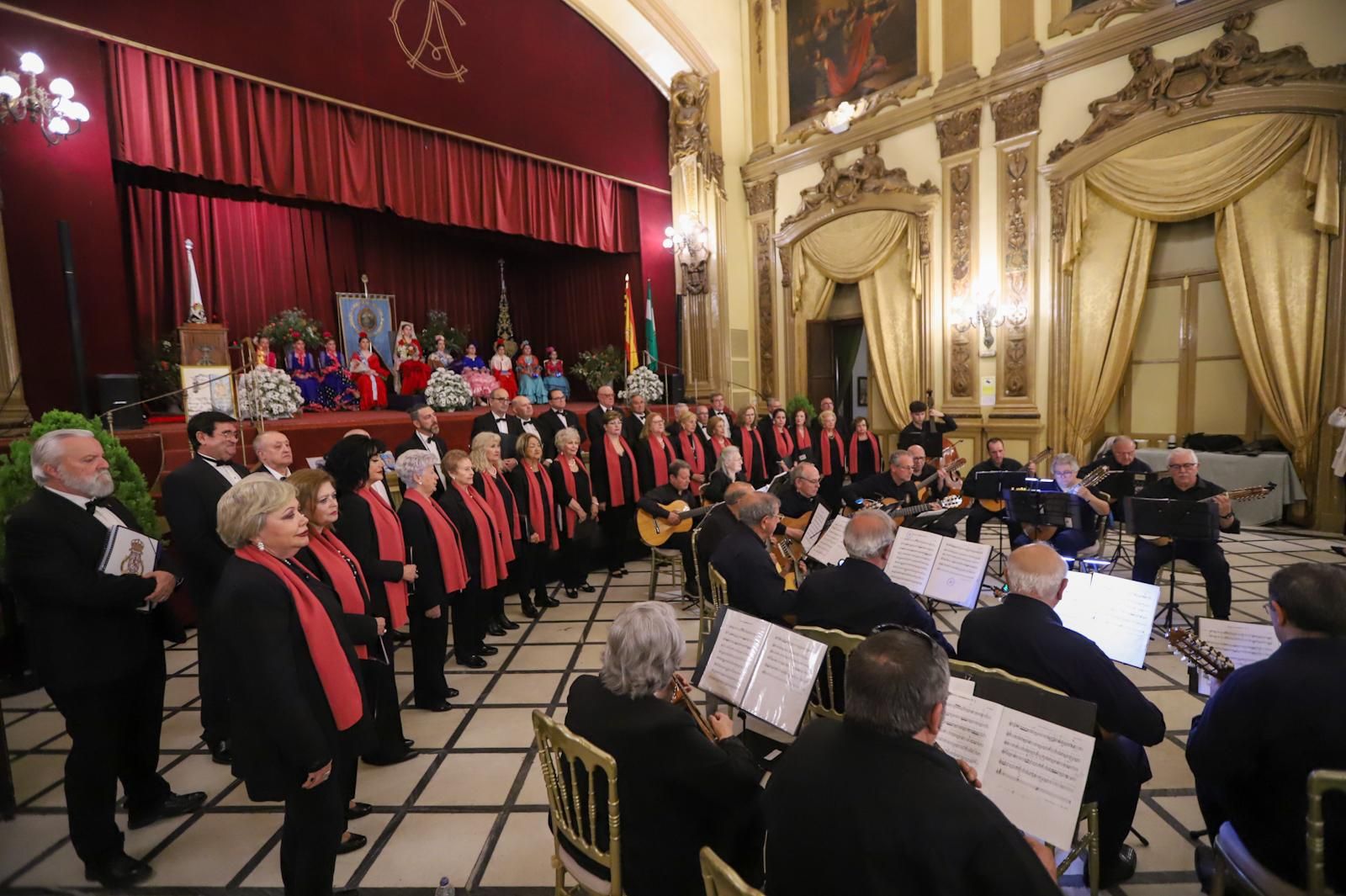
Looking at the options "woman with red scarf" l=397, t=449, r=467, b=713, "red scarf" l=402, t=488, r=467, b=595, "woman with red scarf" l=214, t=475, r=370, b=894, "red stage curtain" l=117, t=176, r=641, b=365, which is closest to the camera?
"woman with red scarf" l=214, t=475, r=370, b=894

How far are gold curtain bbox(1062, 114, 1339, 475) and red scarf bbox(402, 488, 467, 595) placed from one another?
8213mm

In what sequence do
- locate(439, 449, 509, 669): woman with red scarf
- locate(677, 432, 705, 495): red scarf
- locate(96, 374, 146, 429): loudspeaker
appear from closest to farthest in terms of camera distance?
locate(439, 449, 509, 669): woman with red scarf < locate(96, 374, 146, 429): loudspeaker < locate(677, 432, 705, 495): red scarf

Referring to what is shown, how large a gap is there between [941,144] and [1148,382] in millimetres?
4335

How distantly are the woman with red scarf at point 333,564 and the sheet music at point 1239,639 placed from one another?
10.6 ft

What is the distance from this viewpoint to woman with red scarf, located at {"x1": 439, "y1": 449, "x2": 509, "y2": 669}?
4.48 metres

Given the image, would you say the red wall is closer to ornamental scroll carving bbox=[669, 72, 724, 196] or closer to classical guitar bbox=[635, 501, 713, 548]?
ornamental scroll carving bbox=[669, 72, 724, 196]

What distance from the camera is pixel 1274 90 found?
23.3 feet

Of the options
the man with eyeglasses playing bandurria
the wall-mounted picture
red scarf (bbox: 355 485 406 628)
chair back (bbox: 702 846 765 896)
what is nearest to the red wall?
the wall-mounted picture

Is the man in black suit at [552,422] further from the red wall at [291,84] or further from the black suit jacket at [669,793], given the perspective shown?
the black suit jacket at [669,793]

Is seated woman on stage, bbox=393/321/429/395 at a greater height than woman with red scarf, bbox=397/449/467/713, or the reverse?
seated woman on stage, bbox=393/321/429/395

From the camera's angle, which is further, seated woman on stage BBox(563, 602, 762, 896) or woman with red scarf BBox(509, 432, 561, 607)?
woman with red scarf BBox(509, 432, 561, 607)

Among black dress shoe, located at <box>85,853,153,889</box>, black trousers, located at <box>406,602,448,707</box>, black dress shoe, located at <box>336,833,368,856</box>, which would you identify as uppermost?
black trousers, located at <box>406,602,448,707</box>

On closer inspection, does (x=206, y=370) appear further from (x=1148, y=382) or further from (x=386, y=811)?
(x=1148, y=382)

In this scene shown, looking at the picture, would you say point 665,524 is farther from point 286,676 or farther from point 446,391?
point 446,391
